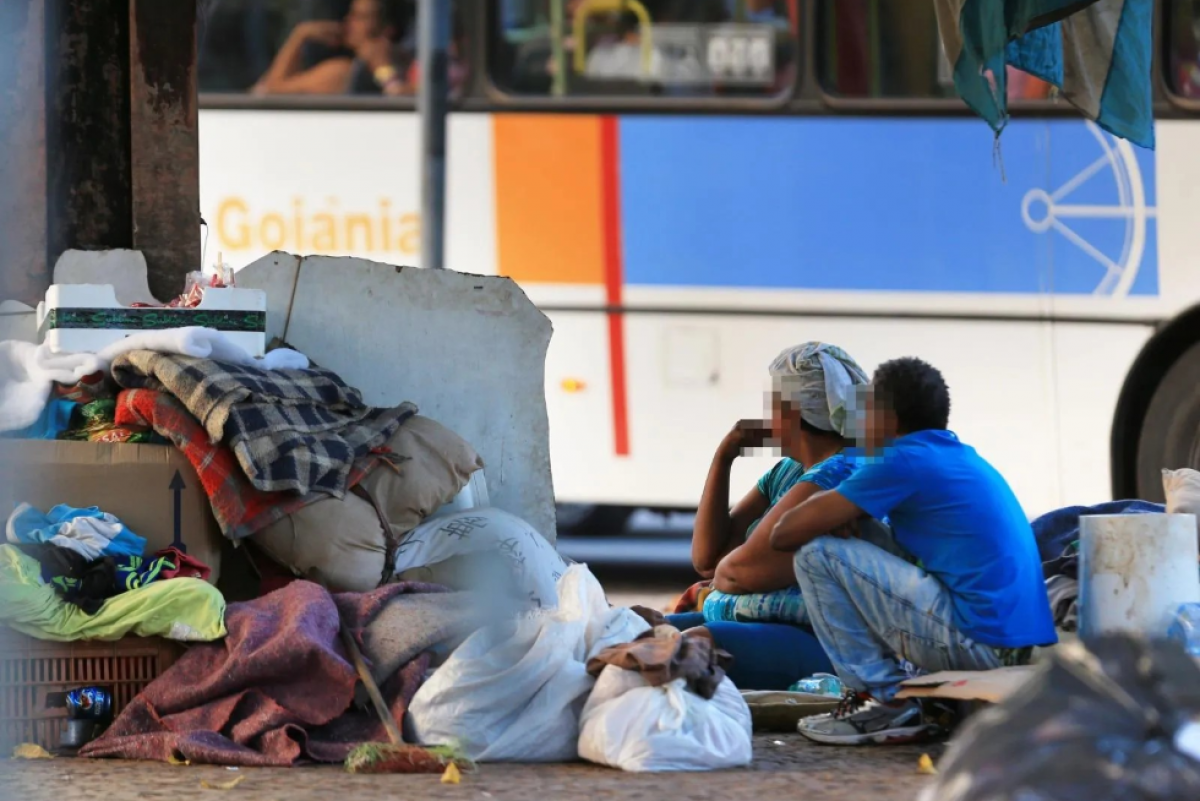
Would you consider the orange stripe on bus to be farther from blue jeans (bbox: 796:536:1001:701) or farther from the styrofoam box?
blue jeans (bbox: 796:536:1001:701)

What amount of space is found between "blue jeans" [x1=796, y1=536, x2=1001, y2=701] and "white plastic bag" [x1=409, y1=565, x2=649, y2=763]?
2.28ft

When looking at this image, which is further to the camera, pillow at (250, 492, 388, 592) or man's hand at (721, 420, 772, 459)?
man's hand at (721, 420, 772, 459)

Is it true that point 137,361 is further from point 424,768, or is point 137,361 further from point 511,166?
point 511,166

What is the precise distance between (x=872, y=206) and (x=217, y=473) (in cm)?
437

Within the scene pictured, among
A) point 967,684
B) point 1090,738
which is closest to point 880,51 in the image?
point 967,684

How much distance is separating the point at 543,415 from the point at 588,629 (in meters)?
1.37

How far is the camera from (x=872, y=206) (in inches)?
335

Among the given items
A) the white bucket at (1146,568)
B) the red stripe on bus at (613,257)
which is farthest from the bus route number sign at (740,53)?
the white bucket at (1146,568)

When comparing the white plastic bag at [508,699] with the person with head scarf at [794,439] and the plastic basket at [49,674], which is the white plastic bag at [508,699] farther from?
the person with head scarf at [794,439]

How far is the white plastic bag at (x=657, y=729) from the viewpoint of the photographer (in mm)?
4352

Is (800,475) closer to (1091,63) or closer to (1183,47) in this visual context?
(1091,63)

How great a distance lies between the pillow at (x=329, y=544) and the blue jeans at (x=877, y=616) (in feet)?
4.00

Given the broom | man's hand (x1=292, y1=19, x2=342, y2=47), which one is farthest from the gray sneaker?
man's hand (x1=292, y1=19, x2=342, y2=47)

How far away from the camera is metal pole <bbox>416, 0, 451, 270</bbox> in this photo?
8.55m
